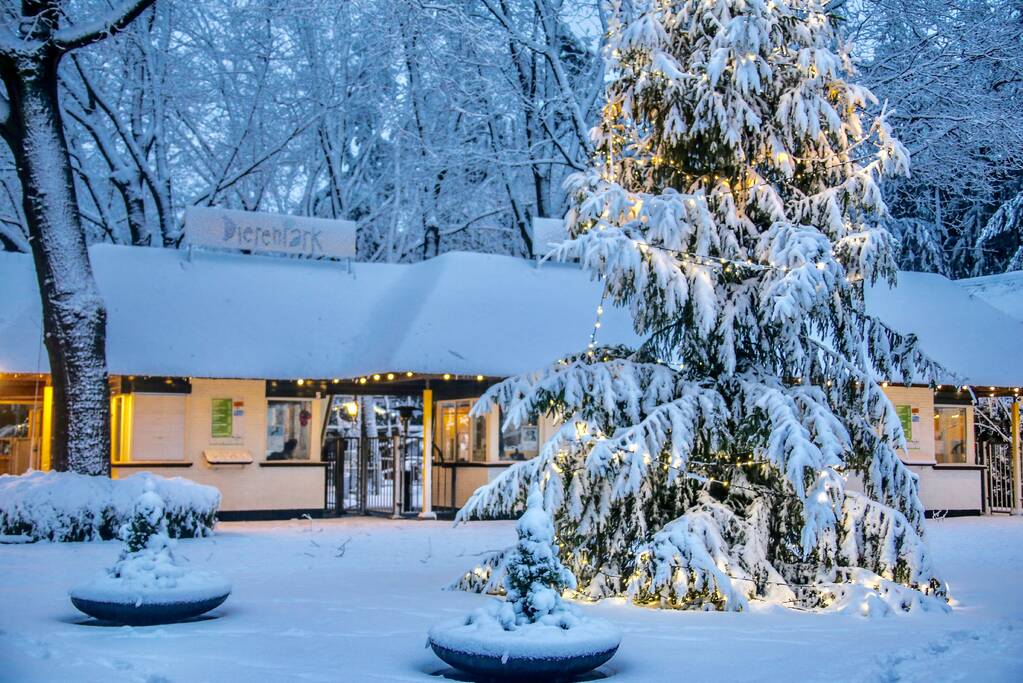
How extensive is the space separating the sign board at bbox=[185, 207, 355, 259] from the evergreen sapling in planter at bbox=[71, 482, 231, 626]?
1325 cm

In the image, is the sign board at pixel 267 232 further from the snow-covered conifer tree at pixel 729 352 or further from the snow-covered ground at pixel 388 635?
the snow-covered conifer tree at pixel 729 352

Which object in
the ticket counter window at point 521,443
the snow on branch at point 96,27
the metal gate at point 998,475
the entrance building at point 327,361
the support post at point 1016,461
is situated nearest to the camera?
the snow on branch at point 96,27

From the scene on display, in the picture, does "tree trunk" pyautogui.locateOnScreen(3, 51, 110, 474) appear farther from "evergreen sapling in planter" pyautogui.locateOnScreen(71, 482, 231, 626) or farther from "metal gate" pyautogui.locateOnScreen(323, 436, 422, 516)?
"evergreen sapling in planter" pyautogui.locateOnScreen(71, 482, 231, 626)

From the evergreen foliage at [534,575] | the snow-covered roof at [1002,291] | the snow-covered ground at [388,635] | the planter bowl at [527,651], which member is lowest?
the snow-covered ground at [388,635]

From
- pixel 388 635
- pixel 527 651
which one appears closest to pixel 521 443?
pixel 388 635

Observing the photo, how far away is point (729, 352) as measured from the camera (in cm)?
1109

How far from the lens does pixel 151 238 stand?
2872cm

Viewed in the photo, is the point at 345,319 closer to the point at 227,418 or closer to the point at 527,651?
the point at 227,418

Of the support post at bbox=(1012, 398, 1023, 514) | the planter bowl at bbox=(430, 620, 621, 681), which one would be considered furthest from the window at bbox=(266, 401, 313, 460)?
the planter bowl at bbox=(430, 620, 621, 681)

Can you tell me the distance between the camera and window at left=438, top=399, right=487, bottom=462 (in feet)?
74.8

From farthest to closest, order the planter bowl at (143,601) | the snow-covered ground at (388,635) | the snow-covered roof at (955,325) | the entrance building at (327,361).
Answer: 1. the snow-covered roof at (955,325)
2. the entrance building at (327,361)
3. the planter bowl at (143,601)
4. the snow-covered ground at (388,635)

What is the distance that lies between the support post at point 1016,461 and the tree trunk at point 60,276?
17869mm

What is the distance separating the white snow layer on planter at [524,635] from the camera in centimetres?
719

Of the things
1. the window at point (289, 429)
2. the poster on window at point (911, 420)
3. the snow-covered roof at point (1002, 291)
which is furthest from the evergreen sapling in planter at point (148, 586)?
the snow-covered roof at point (1002, 291)
